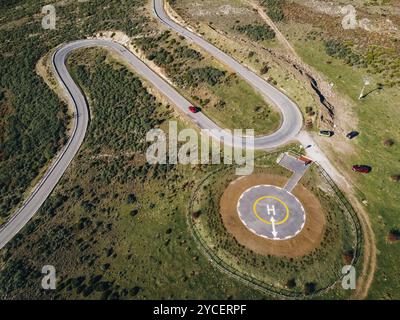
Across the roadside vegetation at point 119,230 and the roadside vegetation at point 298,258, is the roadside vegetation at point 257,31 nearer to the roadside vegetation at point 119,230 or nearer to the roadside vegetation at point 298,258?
the roadside vegetation at point 119,230

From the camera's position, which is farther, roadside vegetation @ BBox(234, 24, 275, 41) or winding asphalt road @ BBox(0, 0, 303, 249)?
roadside vegetation @ BBox(234, 24, 275, 41)

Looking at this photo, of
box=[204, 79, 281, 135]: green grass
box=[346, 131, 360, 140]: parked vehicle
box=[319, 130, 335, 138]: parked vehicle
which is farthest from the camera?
box=[204, 79, 281, 135]: green grass

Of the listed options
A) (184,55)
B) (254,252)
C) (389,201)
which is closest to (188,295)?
(254,252)

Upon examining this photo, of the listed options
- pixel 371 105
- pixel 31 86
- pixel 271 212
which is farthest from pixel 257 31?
pixel 31 86

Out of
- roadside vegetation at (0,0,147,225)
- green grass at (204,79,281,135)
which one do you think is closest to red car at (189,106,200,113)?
green grass at (204,79,281,135)

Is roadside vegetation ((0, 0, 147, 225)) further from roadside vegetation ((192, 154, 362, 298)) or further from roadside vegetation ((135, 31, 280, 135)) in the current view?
roadside vegetation ((192, 154, 362, 298))

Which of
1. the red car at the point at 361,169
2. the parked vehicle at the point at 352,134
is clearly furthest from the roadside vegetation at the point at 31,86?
the red car at the point at 361,169

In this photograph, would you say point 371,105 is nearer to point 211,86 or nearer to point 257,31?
point 211,86

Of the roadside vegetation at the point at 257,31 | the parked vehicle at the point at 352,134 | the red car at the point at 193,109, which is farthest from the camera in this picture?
the roadside vegetation at the point at 257,31
